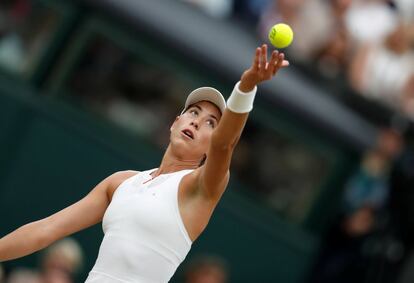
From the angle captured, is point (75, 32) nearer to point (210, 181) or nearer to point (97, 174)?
point (97, 174)

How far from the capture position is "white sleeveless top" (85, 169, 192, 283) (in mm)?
4266

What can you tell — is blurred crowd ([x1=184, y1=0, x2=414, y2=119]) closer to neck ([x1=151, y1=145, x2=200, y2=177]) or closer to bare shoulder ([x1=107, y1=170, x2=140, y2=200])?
bare shoulder ([x1=107, y1=170, x2=140, y2=200])

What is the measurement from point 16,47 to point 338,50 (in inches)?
102

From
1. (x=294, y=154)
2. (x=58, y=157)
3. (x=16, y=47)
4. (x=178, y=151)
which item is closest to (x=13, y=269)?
(x=58, y=157)

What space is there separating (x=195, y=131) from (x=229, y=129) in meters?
0.41

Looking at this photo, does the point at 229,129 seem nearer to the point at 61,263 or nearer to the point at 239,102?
the point at 239,102

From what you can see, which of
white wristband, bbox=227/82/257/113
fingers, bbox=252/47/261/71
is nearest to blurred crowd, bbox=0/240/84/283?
white wristband, bbox=227/82/257/113

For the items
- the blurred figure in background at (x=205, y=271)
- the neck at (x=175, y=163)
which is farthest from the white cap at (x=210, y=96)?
the blurred figure in background at (x=205, y=271)

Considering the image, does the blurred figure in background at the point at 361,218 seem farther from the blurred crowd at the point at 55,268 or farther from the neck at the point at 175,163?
the neck at the point at 175,163

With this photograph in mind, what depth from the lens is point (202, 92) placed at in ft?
15.0

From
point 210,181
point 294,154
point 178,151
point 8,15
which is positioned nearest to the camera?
point 210,181

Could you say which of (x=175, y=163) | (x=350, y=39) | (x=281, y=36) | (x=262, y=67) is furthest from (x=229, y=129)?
(x=350, y=39)

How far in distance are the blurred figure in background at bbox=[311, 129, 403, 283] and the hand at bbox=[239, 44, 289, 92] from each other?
Answer: 4934mm

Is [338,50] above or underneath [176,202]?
above
